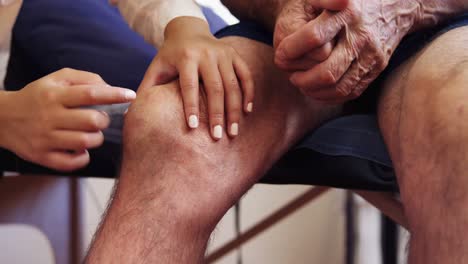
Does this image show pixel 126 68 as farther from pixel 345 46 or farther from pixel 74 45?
pixel 345 46

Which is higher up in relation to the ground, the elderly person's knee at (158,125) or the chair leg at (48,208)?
the elderly person's knee at (158,125)

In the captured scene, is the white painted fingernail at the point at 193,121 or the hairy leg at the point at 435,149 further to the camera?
the white painted fingernail at the point at 193,121

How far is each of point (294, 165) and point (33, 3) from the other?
2.45 ft

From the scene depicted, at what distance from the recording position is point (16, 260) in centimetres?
148

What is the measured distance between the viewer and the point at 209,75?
2.04 feet

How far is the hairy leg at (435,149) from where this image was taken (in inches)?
17.3

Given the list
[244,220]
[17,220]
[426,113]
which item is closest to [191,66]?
[426,113]

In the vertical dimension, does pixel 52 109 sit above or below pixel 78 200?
above

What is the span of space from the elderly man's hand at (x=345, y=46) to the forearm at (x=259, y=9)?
11 cm

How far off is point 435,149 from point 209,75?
0.87 ft

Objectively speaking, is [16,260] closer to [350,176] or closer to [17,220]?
[17,220]

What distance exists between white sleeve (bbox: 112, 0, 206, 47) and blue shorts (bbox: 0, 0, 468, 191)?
2.8 inches

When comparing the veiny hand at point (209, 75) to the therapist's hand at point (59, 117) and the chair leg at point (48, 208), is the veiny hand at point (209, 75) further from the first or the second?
the chair leg at point (48, 208)

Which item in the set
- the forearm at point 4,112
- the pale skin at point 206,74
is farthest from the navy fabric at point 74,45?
the pale skin at point 206,74
